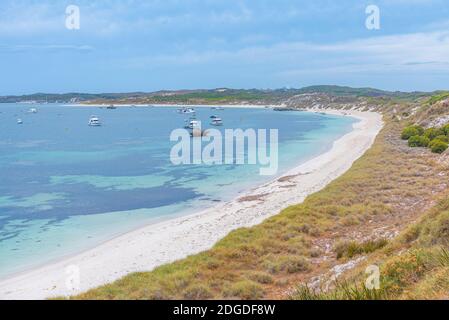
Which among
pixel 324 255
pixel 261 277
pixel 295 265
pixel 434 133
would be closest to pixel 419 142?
pixel 434 133

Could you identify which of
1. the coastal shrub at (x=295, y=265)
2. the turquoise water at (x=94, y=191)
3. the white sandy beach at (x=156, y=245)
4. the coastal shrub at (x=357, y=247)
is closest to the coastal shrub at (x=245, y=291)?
the coastal shrub at (x=295, y=265)

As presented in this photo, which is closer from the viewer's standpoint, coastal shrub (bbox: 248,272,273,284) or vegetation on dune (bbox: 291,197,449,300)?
vegetation on dune (bbox: 291,197,449,300)

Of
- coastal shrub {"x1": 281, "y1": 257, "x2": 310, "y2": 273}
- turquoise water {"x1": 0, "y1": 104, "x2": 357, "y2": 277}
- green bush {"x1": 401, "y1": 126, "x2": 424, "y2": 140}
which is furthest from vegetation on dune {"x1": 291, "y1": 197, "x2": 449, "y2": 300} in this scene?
green bush {"x1": 401, "y1": 126, "x2": 424, "y2": 140}

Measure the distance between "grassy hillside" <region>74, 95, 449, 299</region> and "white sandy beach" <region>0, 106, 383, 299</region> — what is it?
1.74 metres

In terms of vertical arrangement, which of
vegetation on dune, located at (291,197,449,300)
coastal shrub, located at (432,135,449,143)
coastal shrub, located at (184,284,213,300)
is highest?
coastal shrub, located at (432,135,449,143)

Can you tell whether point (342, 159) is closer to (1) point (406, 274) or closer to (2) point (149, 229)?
(2) point (149, 229)

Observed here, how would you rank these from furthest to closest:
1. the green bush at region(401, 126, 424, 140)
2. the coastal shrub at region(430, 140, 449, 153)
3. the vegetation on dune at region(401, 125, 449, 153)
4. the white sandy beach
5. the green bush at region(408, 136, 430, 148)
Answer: the green bush at region(401, 126, 424, 140), the green bush at region(408, 136, 430, 148), the vegetation on dune at region(401, 125, 449, 153), the coastal shrub at region(430, 140, 449, 153), the white sandy beach

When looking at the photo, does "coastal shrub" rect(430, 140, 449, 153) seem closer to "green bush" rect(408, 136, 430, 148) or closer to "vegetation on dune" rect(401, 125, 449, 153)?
"vegetation on dune" rect(401, 125, 449, 153)

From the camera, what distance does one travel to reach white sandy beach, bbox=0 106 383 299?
16938mm

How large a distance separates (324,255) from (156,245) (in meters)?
8.03

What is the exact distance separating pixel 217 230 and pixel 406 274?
13.4 m

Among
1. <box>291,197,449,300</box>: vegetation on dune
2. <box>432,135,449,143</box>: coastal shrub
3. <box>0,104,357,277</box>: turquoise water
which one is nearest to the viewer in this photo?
<box>291,197,449,300</box>: vegetation on dune

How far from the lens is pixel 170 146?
233 feet

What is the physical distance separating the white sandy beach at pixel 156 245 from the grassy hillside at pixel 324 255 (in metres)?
1.74
